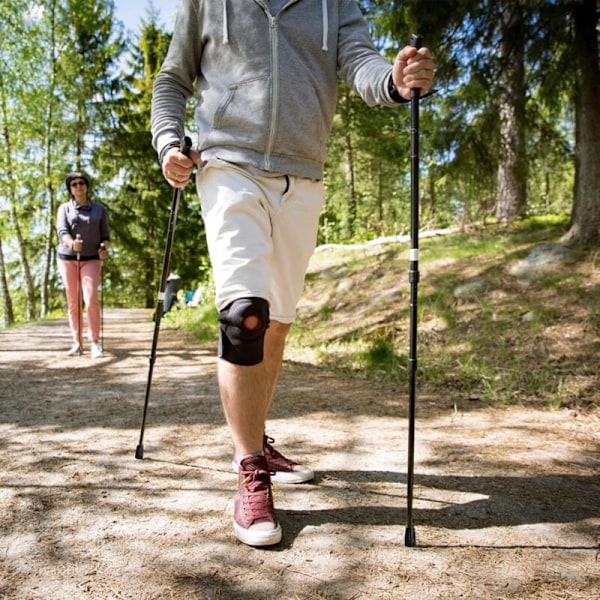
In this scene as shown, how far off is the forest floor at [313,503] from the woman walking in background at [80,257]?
2290 millimetres

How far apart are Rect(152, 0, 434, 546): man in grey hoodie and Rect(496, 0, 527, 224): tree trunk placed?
147 inches

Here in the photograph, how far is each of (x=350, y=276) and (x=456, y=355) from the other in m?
3.24

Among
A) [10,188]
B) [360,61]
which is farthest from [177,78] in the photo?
[10,188]

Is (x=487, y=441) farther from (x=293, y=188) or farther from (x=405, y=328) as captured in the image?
(x=405, y=328)

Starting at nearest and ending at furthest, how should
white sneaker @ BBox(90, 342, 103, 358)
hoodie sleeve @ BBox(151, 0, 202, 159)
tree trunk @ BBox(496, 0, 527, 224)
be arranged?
hoodie sleeve @ BBox(151, 0, 202, 159) → tree trunk @ BBox(496, 0, 527, 224) → white sneaker @ BBox(90, 342, 103, 358)

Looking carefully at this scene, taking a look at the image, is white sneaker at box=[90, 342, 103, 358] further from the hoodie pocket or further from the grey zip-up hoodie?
the hoodie pocket

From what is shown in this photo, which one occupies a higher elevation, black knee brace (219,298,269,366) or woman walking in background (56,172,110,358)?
woman walking in background (56,172,110,358)

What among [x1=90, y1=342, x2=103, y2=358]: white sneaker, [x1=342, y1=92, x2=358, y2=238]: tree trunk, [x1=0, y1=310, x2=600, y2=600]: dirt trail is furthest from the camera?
[x1=342, y1=92, x2=358, y2=238]: tree trunk

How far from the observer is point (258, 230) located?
7.04 ft

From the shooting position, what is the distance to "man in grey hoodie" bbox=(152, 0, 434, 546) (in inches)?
81.7

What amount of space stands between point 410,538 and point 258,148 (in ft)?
5.05

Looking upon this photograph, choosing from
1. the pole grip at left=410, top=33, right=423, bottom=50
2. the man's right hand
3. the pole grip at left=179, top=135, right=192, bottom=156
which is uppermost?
the pole grip at left=410, top=33, right=423, bottom=50

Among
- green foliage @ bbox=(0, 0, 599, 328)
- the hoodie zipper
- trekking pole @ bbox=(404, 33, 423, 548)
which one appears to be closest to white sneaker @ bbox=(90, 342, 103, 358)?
green foliage @ bbox=(0, 0, 599, 328)

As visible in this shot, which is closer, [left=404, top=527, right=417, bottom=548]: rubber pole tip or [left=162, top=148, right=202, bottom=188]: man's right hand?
[left=404, top=527, right=417, bottom=548]: rubber pole tip
